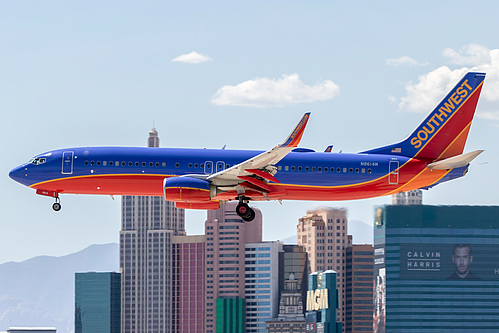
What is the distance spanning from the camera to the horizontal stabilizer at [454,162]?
83.6 meters

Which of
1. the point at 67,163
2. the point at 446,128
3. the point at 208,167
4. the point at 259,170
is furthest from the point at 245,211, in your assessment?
the point at 446,128

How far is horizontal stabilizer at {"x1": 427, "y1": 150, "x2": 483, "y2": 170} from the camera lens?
274 feet

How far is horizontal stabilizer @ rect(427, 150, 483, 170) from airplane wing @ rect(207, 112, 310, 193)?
14.0 m

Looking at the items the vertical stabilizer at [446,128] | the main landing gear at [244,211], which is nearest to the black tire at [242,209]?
the main landing gear at [244,211]

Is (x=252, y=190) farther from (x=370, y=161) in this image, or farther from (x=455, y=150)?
(x=455, y=150)

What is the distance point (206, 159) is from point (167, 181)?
4494mm

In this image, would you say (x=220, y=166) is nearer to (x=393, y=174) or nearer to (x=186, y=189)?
(x=186, y=189)

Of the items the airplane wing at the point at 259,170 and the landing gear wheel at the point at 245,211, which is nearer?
the airplane wing at the point at 259,170

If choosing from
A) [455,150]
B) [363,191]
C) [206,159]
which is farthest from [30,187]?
[455,150]

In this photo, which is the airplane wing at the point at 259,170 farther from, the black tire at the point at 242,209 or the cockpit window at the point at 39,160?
the cockpit window at the point at 39,160

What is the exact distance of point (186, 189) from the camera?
3241 inches

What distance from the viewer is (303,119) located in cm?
7825

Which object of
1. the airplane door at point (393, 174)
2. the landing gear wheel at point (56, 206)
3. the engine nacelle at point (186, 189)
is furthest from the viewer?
A: the airplane door at point (393, 174)

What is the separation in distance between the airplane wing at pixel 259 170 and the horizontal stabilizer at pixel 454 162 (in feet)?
46.1
